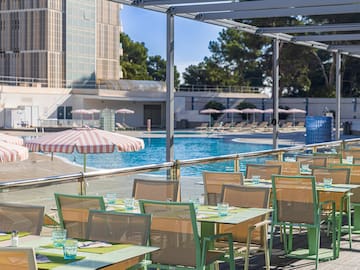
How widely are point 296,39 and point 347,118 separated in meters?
40.8

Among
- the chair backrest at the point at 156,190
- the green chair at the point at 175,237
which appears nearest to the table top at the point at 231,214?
the green chair at the point at 175,237

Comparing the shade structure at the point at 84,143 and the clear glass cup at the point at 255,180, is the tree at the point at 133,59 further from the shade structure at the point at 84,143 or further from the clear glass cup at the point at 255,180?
the clear glass cup at the point at 255,180

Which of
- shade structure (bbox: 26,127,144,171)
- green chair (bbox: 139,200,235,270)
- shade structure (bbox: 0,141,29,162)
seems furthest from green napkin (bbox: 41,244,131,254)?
shade structure (bbox: 26,127,144,171)

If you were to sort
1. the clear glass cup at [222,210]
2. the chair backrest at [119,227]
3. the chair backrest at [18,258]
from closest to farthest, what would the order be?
the chair backrest at [18,258], the chair backrest at [119,227], the clear glass cup at [222,210]

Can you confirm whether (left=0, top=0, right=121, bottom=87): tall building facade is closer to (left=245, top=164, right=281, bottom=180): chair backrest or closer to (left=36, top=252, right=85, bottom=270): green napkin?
(left=245, top=164, right=281, bottom=180): chair backrest

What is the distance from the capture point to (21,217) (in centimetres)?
478

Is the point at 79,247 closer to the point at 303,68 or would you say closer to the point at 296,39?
the point at 296,39

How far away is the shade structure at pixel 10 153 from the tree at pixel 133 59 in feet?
219

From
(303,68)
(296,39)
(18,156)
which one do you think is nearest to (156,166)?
(18,156)

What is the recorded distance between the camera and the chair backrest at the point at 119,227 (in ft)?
13.8

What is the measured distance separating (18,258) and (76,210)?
1776mm

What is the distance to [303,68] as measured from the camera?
182ft

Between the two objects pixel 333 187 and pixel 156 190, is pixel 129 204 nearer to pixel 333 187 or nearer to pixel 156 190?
pixel 156 190

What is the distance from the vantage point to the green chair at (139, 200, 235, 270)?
464cm
